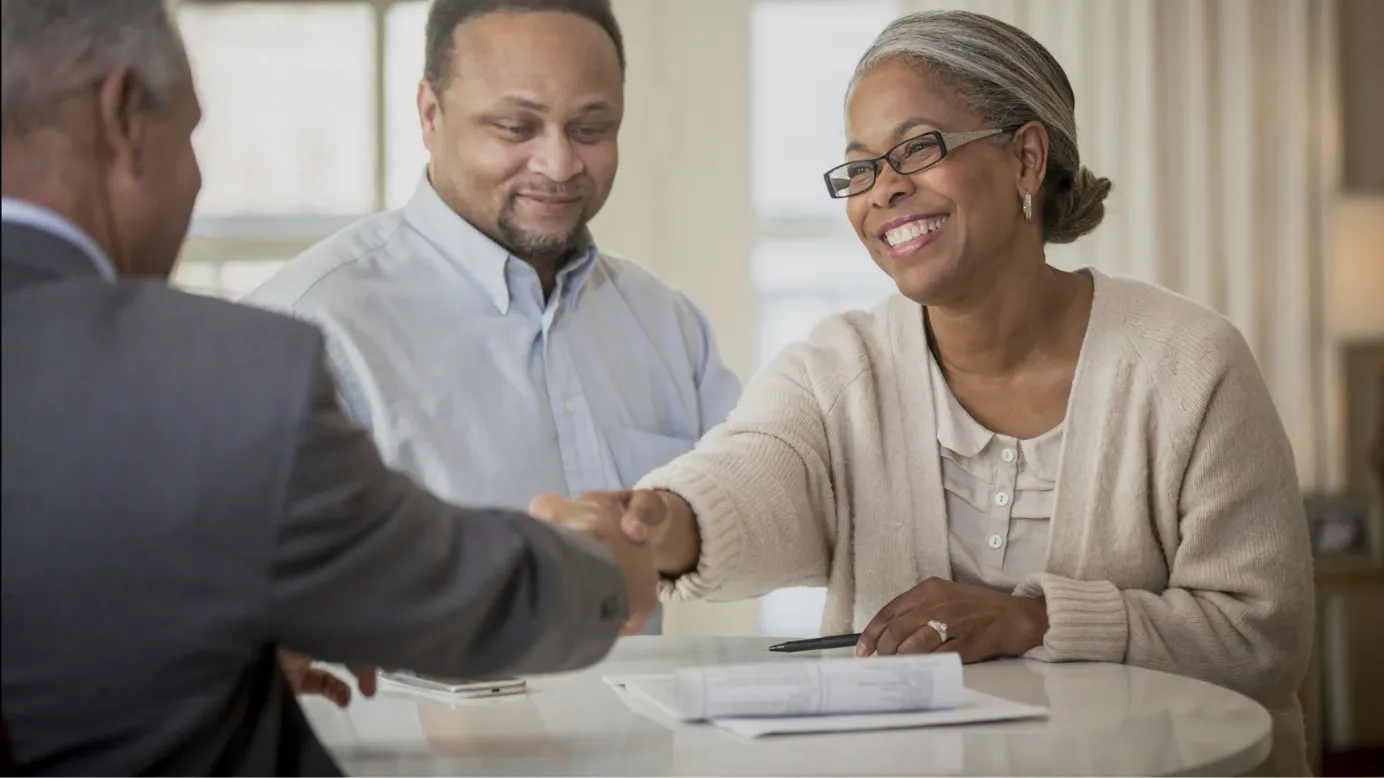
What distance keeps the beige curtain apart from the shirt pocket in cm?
301

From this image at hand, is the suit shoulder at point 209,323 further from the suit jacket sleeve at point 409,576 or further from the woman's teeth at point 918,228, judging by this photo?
the woman's teeth at point 918,228

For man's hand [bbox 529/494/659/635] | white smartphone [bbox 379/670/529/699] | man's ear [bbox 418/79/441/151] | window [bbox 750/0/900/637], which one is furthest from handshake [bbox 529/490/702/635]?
window [bbox 750/0/900/637]

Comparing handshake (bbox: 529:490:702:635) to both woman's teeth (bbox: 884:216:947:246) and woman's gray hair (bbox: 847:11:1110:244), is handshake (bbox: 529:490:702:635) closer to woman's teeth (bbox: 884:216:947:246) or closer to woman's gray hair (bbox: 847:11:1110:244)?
woman's teeth (bbox: 884:216:947:246)

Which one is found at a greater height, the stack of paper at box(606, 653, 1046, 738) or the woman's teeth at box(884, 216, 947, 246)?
the woman's teeth at box(884, 216, 947, 246)

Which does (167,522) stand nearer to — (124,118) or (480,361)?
(124,118)

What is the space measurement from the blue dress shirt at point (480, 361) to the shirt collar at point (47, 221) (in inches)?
52.9

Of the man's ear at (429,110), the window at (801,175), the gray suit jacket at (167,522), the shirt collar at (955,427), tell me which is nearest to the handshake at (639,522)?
the shirt collar at (955,427)

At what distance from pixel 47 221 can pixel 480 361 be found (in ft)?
5.02

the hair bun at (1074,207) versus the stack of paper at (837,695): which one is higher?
the hair bun at (1074,207)

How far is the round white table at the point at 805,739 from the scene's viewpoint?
1291mm

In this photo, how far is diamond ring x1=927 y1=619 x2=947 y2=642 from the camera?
1.78 meters

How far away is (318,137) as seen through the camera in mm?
5359

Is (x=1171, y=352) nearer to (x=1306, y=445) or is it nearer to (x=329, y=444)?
(x=329, y=444)

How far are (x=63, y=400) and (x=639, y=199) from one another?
14.3ft
